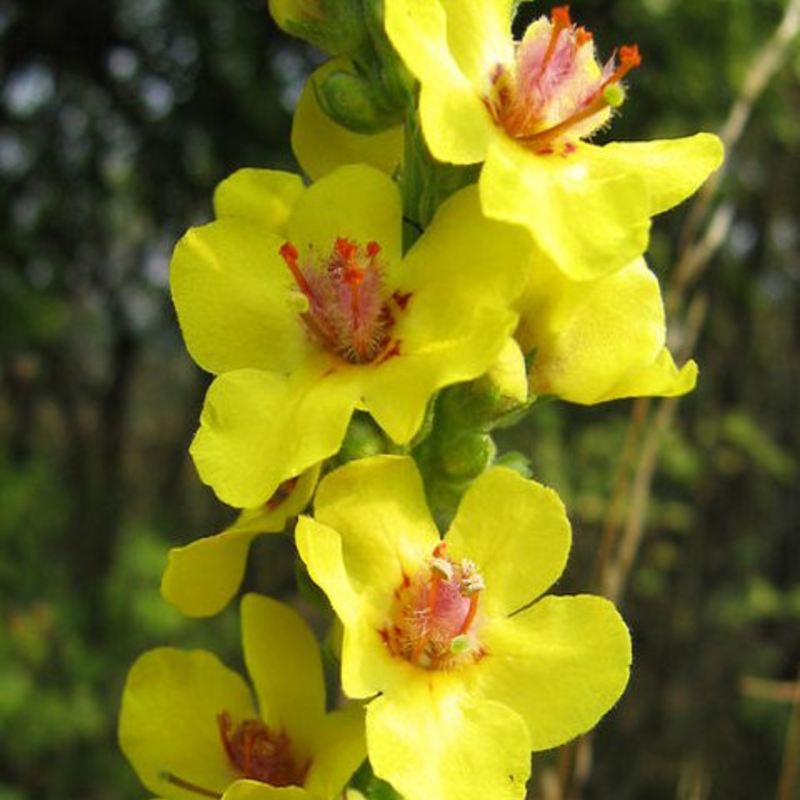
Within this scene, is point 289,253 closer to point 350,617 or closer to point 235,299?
point 235,299

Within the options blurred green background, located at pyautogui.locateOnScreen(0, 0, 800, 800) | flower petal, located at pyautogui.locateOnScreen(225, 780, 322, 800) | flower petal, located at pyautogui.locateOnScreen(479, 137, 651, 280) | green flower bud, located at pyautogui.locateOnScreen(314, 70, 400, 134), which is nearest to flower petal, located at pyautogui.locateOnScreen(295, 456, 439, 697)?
flower petal, located at pyautogui.locateOnScreen(225, 780, 322, 800)

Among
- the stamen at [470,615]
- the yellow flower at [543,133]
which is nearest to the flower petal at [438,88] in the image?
the yellow flower at [543,133]

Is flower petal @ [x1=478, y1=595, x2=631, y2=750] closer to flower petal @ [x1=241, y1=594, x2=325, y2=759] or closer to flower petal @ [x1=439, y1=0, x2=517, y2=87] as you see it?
flower petal @ [x1=241, y1=594, x2=325, y2=759]

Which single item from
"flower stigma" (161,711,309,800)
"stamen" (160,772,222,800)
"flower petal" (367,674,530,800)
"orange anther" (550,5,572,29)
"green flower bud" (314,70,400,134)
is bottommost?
"stamen" (160,772,222,800)

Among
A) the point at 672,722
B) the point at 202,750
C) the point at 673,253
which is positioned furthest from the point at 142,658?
the point at 672,722

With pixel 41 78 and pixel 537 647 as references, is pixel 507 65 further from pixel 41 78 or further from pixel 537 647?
pixel 41 78
